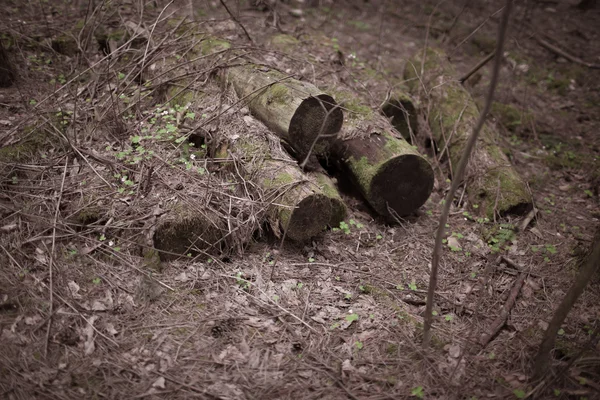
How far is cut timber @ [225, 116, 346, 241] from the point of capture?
388 cm

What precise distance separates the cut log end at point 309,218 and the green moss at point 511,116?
434cm

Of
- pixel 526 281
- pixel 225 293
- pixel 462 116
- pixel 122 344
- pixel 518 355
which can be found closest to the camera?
pixel 122 344

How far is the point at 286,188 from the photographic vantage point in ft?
12.9

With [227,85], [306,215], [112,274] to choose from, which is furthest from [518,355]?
[227,85]

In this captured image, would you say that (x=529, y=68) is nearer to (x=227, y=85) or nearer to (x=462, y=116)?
(x=462, y=116)

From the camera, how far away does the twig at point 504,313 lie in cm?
341

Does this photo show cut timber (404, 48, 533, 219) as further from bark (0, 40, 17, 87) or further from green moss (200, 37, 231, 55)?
bark (0, 40, 17, 87)

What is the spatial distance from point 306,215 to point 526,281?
7.53 feet

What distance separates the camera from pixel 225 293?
141 inches

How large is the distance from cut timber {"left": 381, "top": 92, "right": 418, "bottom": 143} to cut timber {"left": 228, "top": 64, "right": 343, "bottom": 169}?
1420 mm

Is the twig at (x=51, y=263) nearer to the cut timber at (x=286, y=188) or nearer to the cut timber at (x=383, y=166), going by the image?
the cut timber at (x=286, y=188)

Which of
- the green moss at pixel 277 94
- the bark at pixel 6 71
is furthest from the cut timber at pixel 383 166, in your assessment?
the bark at pixel 6 71

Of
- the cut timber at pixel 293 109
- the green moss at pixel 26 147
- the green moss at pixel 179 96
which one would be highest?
the cut timber at pixel 293 109

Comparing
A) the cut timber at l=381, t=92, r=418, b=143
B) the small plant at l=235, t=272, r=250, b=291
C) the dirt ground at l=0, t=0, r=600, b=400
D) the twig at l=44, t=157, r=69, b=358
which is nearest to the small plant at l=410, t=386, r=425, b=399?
the dirt ground at l=0, t=0, r=600, b=400
